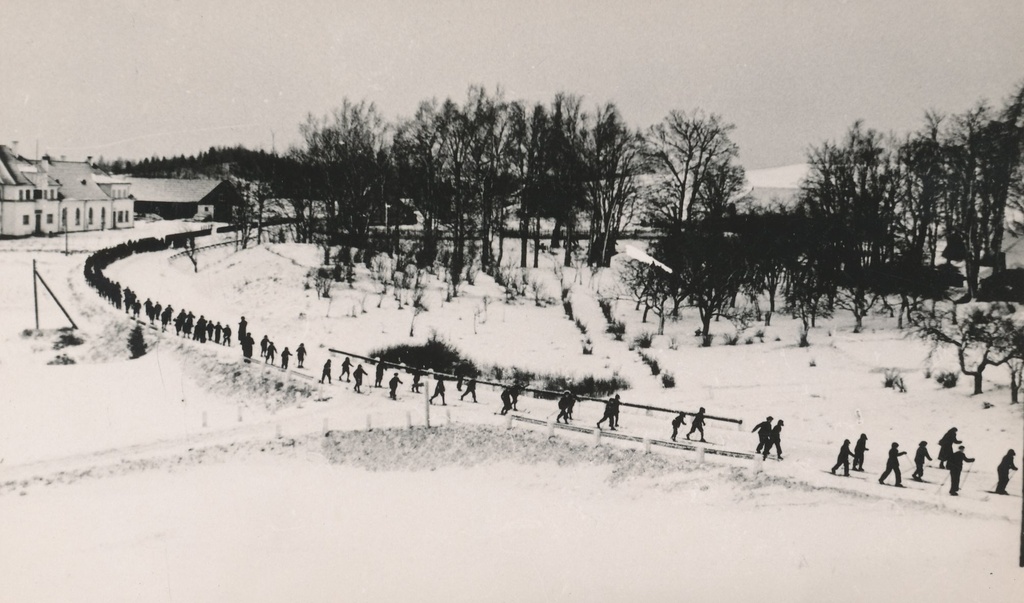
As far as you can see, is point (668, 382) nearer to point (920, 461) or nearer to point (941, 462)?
point (941, 462)

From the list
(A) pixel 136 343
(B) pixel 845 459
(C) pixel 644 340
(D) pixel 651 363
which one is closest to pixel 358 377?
(D) pixel 651 363

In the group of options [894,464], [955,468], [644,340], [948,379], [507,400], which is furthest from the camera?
[644,340]

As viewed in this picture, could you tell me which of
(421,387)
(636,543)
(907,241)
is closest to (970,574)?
(636,543)

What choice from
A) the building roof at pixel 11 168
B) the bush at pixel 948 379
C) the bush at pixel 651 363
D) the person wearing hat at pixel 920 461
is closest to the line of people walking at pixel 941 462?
the person wearing hat at pixel 920 461

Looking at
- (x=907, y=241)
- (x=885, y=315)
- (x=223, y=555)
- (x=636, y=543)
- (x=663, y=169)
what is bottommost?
(x=223, y=555)

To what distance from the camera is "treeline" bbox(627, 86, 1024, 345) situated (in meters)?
25.8

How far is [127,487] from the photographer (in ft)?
57.5

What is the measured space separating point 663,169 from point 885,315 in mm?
17720

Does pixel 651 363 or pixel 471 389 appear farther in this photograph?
pixel 651 363

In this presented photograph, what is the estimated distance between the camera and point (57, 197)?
50.3 metres

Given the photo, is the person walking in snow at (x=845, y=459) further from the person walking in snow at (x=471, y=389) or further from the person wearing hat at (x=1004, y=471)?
the person walking in snow at (x=471, y=389)

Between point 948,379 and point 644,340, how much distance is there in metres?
11.4

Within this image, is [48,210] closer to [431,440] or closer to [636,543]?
[431,440]

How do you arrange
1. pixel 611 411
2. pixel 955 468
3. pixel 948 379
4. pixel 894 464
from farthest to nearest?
pixel 948 379
pixel 611 411
pixel 894 464
pixel 955 468
